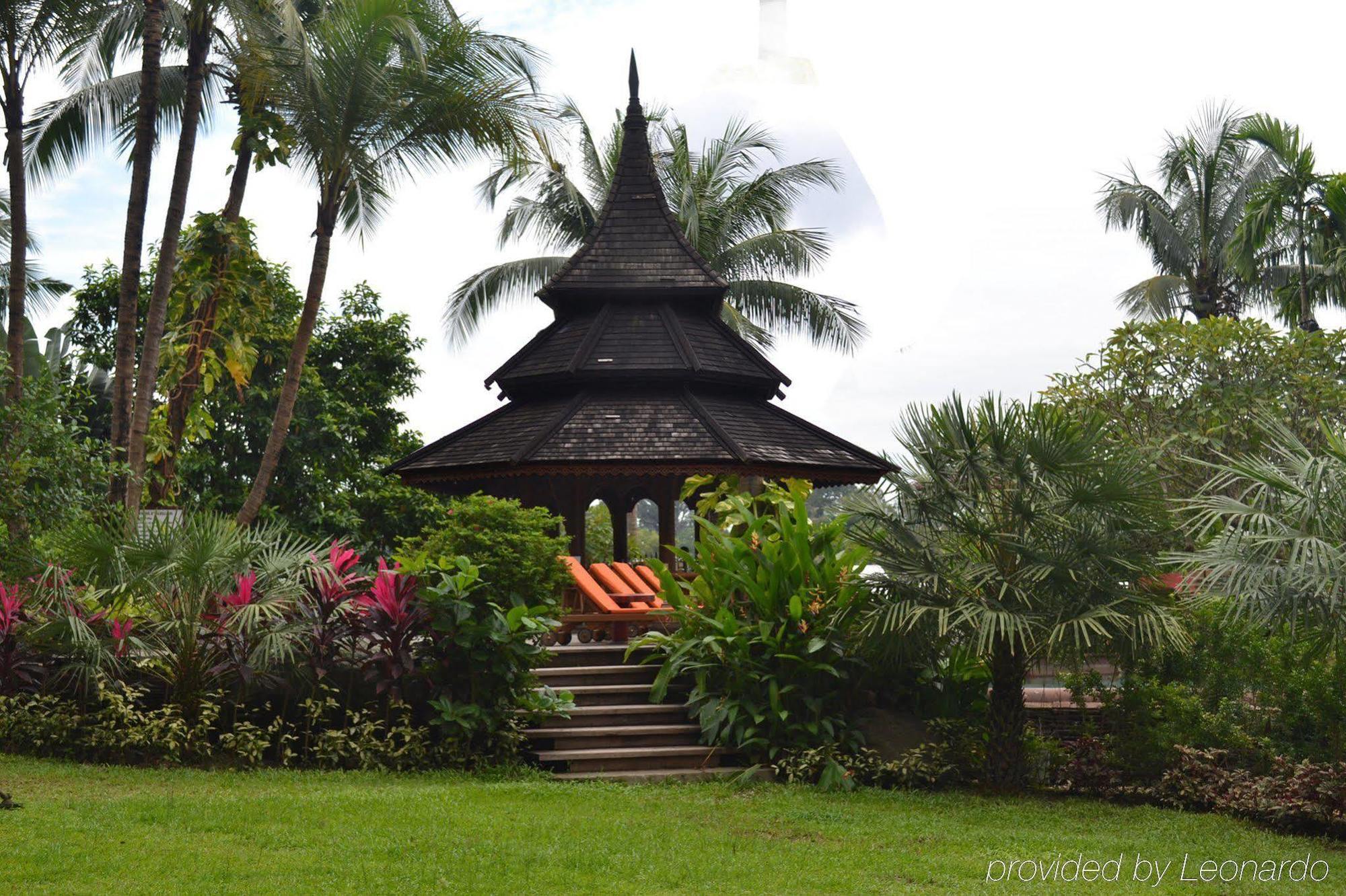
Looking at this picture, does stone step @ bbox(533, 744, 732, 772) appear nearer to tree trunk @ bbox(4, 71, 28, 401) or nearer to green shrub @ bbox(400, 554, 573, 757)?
green shrub @ bbox(400, 554, 573, 757)

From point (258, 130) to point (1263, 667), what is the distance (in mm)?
13078

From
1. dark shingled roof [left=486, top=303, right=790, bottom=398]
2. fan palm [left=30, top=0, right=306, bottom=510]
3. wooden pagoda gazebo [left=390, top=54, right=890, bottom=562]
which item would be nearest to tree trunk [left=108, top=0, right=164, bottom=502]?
fan palm [left=30, top=0, right=306, bottom=510]

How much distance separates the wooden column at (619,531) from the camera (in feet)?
65.2

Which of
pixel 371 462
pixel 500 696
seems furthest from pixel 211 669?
pixel 371 462

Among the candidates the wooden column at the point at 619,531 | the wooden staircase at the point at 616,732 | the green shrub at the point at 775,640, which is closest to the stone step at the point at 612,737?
the wooden staircase at the point at 616,732

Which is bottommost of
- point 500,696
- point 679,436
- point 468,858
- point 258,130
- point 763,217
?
point 468,858

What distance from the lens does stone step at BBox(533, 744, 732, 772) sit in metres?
10.9

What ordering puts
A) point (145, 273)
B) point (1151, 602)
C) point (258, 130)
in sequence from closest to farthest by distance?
1. point (1151, 602)
2. point (258, 130)
3. point (145, 273)

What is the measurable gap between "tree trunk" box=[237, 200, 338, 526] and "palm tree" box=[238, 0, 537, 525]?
17 millimetres

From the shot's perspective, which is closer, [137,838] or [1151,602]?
[137,838]

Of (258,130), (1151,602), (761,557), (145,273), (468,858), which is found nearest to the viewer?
(468,858)

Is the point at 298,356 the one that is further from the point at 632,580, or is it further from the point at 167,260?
the point at 632,580

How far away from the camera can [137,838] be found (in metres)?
7.80

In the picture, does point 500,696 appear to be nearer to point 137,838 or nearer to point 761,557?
point 761,557
